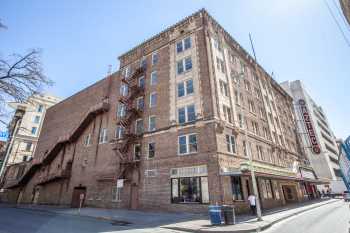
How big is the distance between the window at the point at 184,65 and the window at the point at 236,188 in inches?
534

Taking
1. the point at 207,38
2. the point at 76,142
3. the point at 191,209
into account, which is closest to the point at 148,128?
the point at 191,209

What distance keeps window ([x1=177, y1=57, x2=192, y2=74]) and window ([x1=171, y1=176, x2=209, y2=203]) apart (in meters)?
12.9

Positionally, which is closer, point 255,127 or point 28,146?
point 255,127

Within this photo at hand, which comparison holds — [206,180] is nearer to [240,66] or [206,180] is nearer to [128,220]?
[128,220]

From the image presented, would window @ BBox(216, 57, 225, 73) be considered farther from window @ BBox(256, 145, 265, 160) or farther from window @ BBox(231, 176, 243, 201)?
window @ BBox(231, 176, 243, 201)

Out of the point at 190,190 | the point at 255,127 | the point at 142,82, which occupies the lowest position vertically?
the point at 190,190

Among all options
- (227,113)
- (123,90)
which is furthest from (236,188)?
(123,90)

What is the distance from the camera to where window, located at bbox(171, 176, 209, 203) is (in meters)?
18.0

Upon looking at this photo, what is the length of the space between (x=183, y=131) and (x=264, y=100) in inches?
810

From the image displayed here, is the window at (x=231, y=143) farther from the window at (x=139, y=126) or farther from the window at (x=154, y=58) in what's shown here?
the window at (x=154, y=58)

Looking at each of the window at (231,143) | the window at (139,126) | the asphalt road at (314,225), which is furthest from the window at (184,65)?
the asphalt road at (314,225)

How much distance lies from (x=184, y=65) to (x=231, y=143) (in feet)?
36.3

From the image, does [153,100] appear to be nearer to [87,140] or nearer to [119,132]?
[119,132]

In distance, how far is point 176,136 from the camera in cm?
2153
